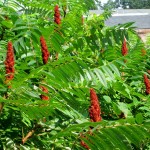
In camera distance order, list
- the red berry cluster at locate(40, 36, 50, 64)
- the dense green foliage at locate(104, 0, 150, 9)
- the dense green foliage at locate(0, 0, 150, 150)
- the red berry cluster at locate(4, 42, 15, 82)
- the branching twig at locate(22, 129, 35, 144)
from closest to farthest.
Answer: the dense green foliage at locate(0, 0, 150, 150)
the red berry cluster at locate(4, 42, 15, 82)
the red berry cluster at locate(40, 36, 50, 64)
the branching twig at locate(22, 129, 35, 144)
the dense green foliage at locate(104, 0, 150, 9)

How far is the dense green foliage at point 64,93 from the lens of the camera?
201 cm

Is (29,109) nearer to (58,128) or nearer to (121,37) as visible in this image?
(58,128)

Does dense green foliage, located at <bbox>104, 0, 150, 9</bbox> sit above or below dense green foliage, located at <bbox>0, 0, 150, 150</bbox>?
below

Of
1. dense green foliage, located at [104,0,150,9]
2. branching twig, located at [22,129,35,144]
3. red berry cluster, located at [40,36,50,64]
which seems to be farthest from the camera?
dense green foliage, located at [104,0,150,9]

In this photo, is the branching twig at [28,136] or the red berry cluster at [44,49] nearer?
the red berry cluster at [44,49]

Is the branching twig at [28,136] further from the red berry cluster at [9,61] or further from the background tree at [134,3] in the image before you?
the background tree at [134,3]

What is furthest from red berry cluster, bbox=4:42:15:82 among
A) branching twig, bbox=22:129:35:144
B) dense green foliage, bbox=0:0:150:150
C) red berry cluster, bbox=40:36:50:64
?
branching twig, bbox=22:129:35:144

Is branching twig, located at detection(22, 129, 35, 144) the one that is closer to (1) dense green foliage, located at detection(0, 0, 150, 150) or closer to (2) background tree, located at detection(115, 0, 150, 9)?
(1) dense green foliage, located at detection(0, 0, 150, 150)

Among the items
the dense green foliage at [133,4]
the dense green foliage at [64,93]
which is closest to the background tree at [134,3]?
the dense green foliage at [133,4]

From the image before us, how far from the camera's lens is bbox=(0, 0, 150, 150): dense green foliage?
2.01 metres

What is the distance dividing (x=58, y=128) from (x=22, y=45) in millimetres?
614

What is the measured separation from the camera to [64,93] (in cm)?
242

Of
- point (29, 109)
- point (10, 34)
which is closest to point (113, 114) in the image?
point (10, 34)

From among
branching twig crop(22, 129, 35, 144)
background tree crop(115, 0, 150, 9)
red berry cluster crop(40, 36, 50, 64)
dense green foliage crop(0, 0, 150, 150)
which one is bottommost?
background tree crop(115, 0, 150, 9)
